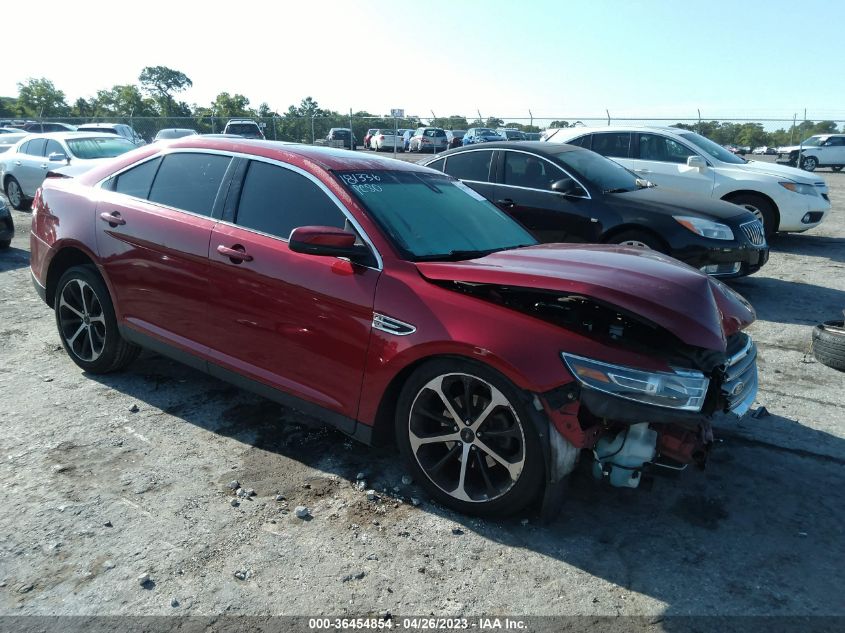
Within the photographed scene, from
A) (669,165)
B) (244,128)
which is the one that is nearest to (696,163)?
(669,165)

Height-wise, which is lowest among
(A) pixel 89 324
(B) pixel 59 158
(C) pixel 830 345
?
(C) pixel 830 345

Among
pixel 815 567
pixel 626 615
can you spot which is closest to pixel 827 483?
pixel 815 567

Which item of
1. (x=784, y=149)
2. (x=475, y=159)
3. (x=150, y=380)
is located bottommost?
(x=150, y=380)

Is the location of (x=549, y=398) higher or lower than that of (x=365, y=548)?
higher

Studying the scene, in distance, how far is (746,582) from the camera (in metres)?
2.82

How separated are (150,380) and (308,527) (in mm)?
2309

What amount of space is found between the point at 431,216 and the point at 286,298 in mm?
989

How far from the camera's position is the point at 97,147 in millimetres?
13297

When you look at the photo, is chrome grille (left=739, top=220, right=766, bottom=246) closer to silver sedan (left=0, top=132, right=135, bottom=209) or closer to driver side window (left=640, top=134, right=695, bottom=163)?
driver side window (left=640, top=134, right=695, bottom=163)

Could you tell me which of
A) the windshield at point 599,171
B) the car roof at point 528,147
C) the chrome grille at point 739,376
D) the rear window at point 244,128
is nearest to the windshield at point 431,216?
the chrome grille at point 739,376

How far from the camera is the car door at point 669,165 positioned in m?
10.7

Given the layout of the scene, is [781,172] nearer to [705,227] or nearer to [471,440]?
[705,227]

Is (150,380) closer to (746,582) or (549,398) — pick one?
(549,398)

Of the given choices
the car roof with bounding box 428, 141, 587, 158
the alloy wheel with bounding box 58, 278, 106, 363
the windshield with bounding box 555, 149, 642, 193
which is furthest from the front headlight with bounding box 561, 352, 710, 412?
the car roof with bounding box 428, 141, 587, 158
